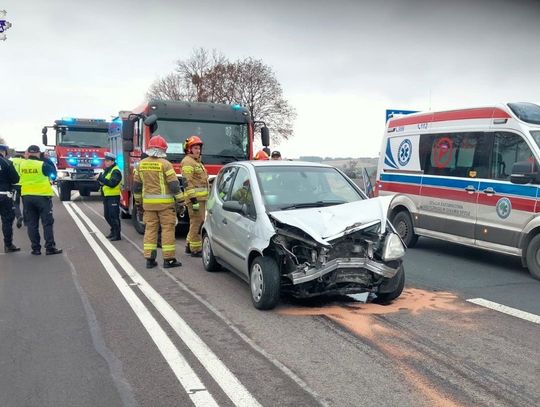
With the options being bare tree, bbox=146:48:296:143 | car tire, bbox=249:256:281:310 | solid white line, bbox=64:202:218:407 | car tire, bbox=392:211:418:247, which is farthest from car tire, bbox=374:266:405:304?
bare tree, bbox=146:48:296:143

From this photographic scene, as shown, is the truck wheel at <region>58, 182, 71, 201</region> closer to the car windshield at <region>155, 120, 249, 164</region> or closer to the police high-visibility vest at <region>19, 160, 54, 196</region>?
the car windshield at <region>155, 120, 249, 164</region>

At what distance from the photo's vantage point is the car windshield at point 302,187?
580cm

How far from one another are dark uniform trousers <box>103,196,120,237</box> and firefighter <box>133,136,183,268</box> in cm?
303

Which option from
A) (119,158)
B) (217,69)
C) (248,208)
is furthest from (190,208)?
(217,69)

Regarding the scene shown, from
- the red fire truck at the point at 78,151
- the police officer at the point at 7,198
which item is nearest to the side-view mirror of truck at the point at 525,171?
the police officer at the point at 7,198

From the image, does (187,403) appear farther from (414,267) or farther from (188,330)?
(414,267)

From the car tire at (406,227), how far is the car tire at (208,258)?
4174 mm

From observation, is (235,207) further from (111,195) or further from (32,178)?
(111,195)

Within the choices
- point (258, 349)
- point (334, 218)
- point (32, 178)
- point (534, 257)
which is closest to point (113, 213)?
point (32, 178)

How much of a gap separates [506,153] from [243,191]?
4.21 meters

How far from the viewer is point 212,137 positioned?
10891mm

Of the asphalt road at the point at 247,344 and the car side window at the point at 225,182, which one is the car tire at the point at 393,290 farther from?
the car side window at the point at 225,182

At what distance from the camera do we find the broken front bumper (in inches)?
196

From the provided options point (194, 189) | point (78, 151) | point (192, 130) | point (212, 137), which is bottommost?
point (194, 189)
